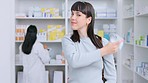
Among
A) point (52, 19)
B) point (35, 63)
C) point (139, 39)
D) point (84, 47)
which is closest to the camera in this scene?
point (84, 47)

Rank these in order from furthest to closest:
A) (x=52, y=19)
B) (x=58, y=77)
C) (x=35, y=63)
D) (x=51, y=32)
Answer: (x=52, y=19)
(x=58, y=77)
(x=51, y=32)
(x=35, y=63)

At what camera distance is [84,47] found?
126 centimetres

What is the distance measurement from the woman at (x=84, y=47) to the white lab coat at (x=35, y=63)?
2228mm

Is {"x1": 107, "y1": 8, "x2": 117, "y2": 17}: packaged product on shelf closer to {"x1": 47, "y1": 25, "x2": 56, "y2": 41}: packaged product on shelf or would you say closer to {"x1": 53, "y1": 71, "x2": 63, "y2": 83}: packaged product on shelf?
{"x1": 47, "y1": 25, "x2": 56, "y2": 41}: packaged product on shelf

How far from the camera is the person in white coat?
340 centimetres

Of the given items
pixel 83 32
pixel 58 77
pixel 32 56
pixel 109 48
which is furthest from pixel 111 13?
pixel 109 48

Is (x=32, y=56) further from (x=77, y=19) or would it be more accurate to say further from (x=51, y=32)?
(x=77, y=19)

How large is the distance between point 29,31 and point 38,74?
2.35 feet

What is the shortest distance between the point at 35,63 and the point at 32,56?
0.14 metres

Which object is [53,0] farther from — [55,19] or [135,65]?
[135,65]

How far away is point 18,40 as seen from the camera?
4.00m

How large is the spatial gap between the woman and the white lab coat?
2.23 metres
